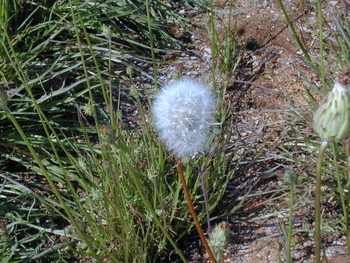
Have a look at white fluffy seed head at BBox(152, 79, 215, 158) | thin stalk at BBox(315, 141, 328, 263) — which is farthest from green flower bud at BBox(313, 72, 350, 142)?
white fluffy seed head at BBox(152, 79, 215, 158)

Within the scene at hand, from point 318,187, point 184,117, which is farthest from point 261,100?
point 318,187

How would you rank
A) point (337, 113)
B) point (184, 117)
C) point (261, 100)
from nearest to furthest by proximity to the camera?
1. point (337, 113)
2. point (184, 117)
3. point (261, 100)

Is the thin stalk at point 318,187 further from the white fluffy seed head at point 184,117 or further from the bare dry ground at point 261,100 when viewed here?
the white fluffy seed head at point 184,117

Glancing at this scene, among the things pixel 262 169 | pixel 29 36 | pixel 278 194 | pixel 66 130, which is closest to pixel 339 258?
pixel 278 194

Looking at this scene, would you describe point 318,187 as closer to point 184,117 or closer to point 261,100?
point 184,117

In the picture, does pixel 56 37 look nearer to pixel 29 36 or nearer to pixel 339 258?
pixel 29 36

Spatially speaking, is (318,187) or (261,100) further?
(261,100)

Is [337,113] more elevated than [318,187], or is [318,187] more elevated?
[337,113]

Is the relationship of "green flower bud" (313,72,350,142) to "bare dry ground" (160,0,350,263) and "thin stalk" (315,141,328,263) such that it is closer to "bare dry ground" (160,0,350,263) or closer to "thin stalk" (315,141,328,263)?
"thin stalk" (315,141,328,263)
